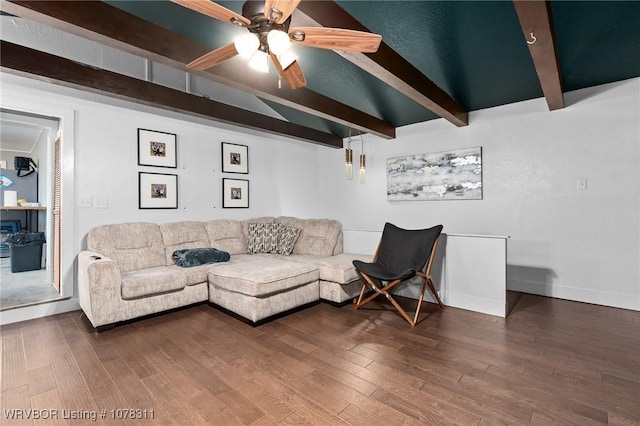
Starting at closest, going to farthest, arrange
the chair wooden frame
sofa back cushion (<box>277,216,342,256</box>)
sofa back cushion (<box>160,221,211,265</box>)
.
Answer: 1. the chair wooden frame
2. sofa back cushion (<box>160,221,211,265</box>)
3. sofa back cushion (<box>277,216,342,256</box>)

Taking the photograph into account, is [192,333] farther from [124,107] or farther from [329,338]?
[124,107]

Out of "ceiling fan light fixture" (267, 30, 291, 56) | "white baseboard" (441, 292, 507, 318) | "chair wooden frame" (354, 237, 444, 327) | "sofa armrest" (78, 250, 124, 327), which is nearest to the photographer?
"ceiling fan light fixture" (267, 30, 291, 56)

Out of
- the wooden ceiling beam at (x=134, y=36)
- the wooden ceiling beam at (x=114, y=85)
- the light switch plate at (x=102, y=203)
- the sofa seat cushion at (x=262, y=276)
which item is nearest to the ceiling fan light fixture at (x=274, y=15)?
the wooden ceiling beam at (x=134, y=36)

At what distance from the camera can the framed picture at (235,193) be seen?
4.64 metres

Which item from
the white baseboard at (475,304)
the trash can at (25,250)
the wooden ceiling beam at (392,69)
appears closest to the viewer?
the wooden ceiling beam at (392,69)

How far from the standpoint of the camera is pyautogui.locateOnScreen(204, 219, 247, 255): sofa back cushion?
4099mm

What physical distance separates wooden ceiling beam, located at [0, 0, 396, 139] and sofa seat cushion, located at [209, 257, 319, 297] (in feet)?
5.91

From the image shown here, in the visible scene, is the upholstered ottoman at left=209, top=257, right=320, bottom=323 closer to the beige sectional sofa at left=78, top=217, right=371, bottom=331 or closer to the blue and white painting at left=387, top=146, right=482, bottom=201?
the beige sectional sofa at left=78, top=217, right=371, bottom=331

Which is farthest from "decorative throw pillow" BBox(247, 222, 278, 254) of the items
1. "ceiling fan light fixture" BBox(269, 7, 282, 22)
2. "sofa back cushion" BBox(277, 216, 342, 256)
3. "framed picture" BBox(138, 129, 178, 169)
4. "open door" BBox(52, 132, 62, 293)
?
"ceiling fan light fixture" BBox(269, 7, 282, 22)

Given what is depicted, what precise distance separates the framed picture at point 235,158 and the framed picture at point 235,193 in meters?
0.17

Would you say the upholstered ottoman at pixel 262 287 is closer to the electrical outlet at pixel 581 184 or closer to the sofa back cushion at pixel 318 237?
the sofa back cushion at pixel 318 237

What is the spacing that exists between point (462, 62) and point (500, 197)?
184cm

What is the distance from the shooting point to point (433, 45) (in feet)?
9.27

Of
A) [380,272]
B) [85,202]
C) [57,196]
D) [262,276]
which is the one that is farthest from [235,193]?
[380,272]
